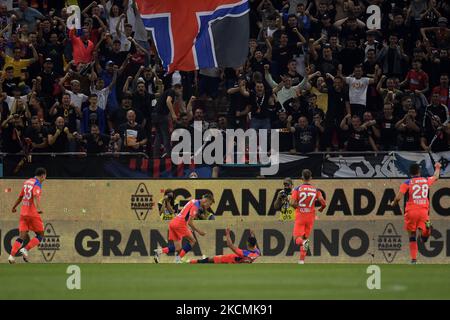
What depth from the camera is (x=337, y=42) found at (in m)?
29.1

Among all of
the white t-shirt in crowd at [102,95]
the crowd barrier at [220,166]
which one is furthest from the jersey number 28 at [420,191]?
the white t-shirt in crowd at [102,95]

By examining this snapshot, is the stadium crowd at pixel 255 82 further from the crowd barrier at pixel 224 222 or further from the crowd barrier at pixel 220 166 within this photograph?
the crowd barrier at pixel 224 222

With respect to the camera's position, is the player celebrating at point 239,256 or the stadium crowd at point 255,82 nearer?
the player celebrating at point 239,256

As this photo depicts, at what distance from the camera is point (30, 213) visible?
24.4 m

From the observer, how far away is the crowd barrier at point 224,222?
83.5 ft

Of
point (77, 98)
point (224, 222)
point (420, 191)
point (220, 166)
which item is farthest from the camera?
point (77, 98)

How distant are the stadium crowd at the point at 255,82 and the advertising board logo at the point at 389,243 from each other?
251 cm

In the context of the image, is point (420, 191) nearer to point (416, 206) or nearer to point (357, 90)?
point (416, 206)

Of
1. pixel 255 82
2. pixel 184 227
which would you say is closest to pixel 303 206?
pixel 184 227

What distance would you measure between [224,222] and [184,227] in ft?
4.33

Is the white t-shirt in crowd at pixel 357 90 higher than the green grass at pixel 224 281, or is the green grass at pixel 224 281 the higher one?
the white t-shirt in crowd at pixel 357 90
